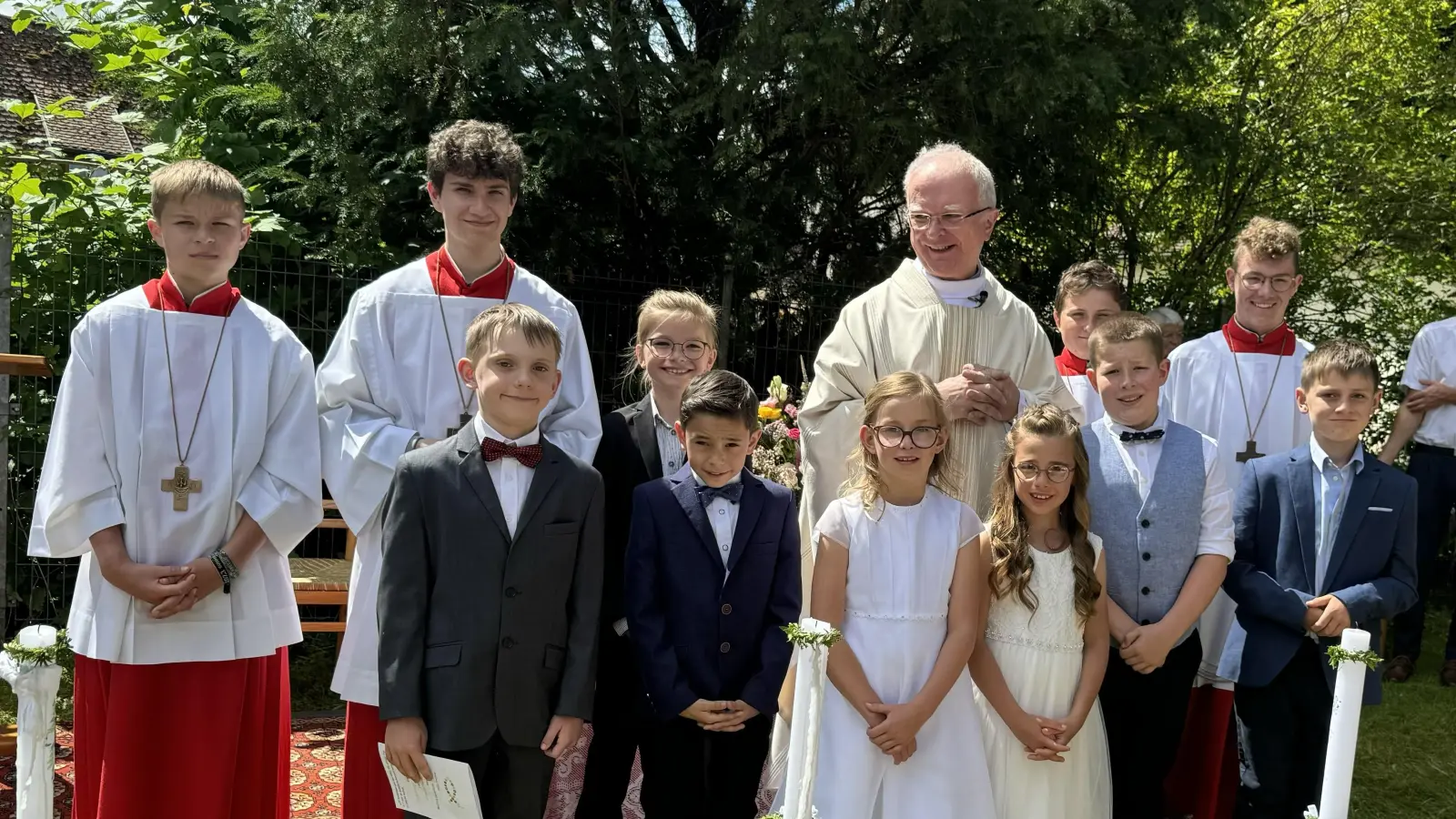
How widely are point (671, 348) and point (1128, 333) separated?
1.40 meters

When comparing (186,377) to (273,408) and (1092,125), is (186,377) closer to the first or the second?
(273,408)

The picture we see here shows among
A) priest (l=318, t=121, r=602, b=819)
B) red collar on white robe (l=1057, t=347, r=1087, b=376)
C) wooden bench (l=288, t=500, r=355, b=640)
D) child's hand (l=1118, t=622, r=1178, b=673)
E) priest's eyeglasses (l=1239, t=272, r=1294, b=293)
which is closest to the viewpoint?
priest (l=318, t=121, r=602, b=819)

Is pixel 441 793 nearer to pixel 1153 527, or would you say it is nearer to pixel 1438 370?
pixel 1153 527

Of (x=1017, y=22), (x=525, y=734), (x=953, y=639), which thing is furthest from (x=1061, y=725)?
(x=1017, y=22)

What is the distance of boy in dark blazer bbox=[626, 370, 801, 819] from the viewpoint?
3.39 meters

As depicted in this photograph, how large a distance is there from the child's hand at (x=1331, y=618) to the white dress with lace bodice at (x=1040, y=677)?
83cm

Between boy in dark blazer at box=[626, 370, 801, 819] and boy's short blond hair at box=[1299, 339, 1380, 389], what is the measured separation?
1866 millimetres

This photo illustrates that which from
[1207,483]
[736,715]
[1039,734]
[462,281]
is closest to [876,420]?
[736,715]

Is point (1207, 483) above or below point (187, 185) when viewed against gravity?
below

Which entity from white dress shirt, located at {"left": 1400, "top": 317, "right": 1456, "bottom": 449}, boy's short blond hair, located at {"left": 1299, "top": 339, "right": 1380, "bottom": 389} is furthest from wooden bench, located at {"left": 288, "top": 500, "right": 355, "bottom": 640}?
white dress shirt, located at {"left": 1400, "top": 317, "right": 1456, "bottom": 449}

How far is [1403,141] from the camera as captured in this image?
10305mm

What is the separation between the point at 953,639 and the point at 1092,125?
7.12 m

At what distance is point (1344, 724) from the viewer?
242 centimetres

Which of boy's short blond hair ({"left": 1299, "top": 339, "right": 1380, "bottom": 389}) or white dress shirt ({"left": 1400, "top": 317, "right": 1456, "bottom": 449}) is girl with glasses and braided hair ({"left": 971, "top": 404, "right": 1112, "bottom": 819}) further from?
white dress shirt ({"left": 1400, "top": 317, "right": 1456, "bottom": 449})
